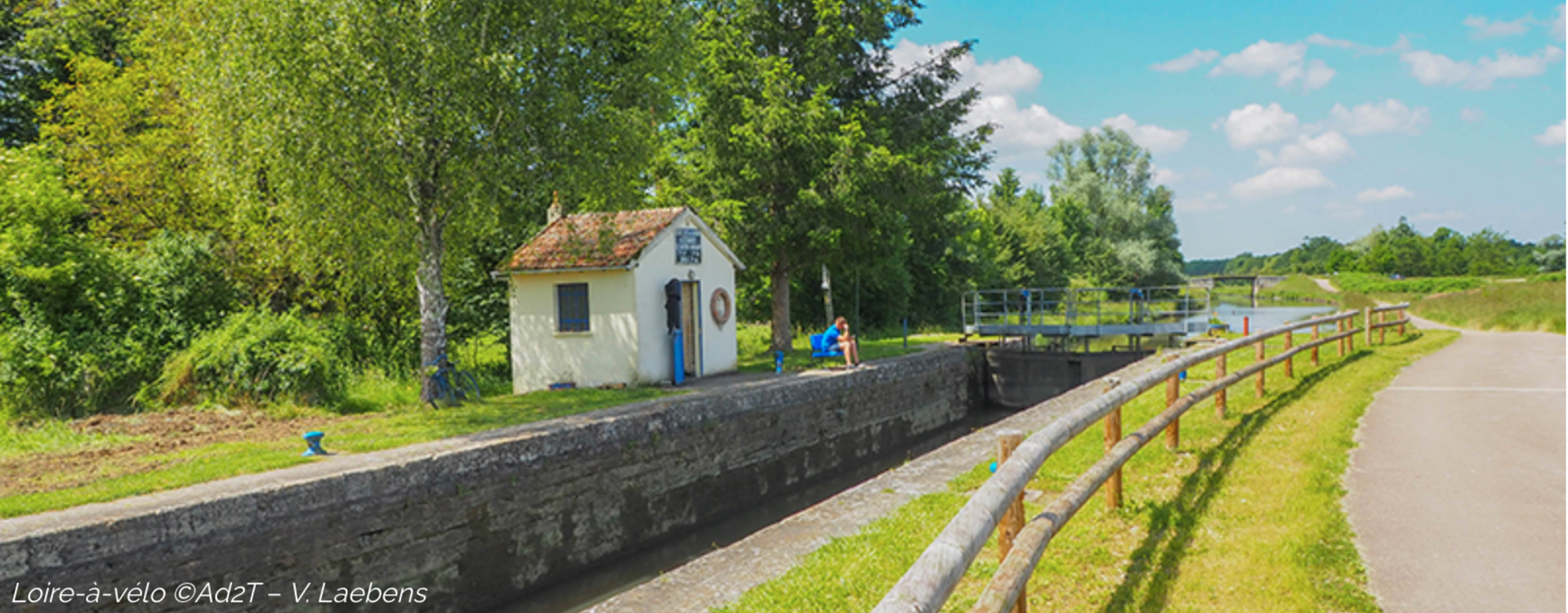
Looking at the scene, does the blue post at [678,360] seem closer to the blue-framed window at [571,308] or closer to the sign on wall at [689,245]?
the sign on wall at [689,245]

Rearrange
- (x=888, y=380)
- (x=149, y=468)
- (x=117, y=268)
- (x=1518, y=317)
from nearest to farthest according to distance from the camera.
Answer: (x=149, y=468) → (x=117, y=268) → (x=888, y=380) → (x=1518, y=317)

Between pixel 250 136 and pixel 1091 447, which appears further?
pixel 250 136

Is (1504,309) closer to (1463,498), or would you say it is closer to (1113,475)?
(1463,498)

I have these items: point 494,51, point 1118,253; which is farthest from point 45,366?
point 1118,253

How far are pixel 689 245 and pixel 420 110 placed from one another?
5.96 metres

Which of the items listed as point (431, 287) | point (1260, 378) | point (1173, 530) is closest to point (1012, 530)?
point (1173, 530)

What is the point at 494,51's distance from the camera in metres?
12.1

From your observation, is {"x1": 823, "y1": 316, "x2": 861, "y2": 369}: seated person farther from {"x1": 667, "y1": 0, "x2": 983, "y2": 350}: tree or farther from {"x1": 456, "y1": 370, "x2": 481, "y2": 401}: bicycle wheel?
{"x1": 456, "y1": 370, "x2": 481, "y2": 401}: bicycle wheel

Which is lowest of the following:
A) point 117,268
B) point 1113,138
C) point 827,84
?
point 117,268

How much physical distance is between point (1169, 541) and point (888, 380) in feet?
46.8

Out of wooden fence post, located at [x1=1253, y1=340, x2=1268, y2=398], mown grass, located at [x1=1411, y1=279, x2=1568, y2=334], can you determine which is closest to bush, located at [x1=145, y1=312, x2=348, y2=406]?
wooden fence post, located at [x1=1253, y1=340, x2=1268, y2=398]

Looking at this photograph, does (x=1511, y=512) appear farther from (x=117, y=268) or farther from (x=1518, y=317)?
(x=1518, y=317)

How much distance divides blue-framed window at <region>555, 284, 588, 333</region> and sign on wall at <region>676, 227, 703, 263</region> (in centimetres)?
191

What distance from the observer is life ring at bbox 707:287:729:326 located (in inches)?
701
